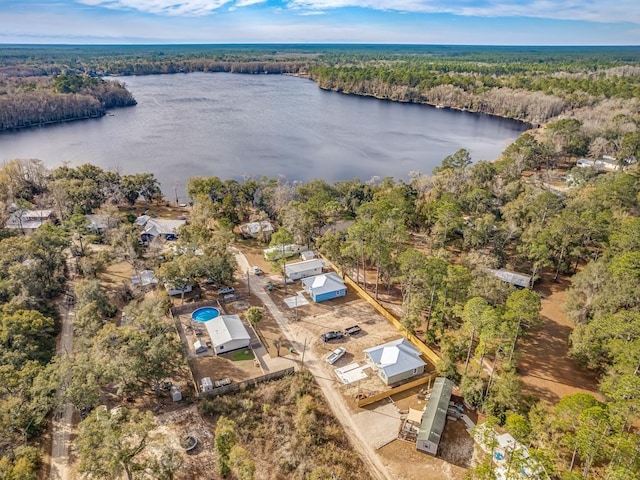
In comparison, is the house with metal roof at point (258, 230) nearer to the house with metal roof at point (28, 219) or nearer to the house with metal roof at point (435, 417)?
the house with metal roof at point (28, 219)

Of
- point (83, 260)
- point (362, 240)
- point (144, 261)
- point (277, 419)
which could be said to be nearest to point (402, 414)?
point (277, 419)

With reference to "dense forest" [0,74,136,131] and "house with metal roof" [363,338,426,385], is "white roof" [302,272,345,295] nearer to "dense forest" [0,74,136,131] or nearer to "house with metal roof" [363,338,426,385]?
"house with metal roof" [363,338,426,385]

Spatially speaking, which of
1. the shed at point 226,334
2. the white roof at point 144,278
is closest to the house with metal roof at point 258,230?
the white roof at point 144,278

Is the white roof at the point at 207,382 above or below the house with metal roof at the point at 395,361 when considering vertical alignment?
below

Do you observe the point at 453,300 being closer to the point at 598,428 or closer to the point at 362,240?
the point at 362,240

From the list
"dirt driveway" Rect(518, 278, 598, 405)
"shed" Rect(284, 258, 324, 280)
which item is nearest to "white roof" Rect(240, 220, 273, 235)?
"shed" Rect(284, 258, 324, 280)

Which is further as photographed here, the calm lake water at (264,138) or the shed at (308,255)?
→ the calm lake water at (264,138)

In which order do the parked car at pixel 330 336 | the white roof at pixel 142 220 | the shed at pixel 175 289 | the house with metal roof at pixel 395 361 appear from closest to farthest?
the house with metal roof at pixel 395 361, the parked car at pixel 330 336, the shed at pixel 175 289, the white roof at pixel 142 220
